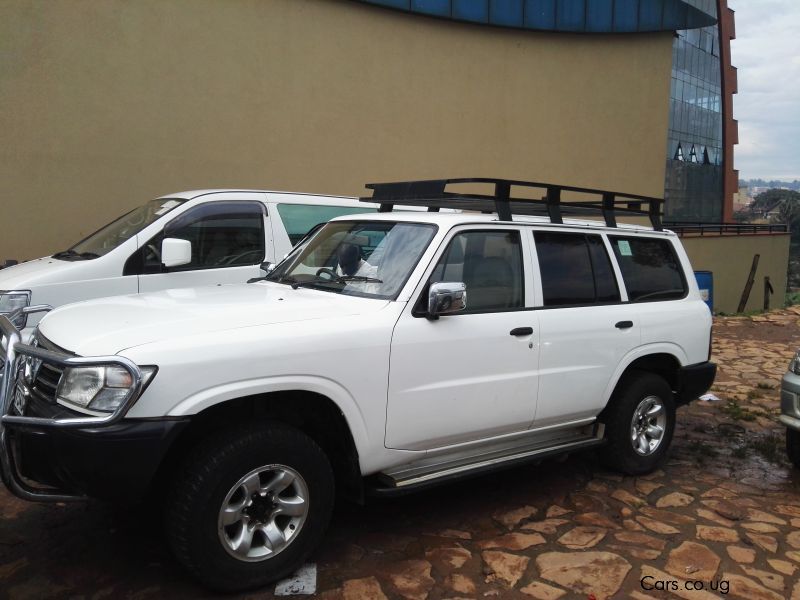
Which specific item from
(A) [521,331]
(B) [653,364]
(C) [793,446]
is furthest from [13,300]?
(C) [793,446]

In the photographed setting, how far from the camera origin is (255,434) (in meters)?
2.90

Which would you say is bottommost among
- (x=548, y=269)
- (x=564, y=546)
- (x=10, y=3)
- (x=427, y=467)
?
(x=564, y=546)

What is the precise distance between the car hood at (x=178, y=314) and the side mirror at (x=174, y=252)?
1.42 meters

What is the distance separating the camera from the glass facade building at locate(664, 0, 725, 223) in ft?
70.3

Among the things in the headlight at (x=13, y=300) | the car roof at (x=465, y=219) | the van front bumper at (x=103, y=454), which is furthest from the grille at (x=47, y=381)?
the headlight at (x=13, y=300)

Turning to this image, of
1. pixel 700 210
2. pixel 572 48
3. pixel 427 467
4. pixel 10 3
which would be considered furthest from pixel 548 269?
pixel 700 210

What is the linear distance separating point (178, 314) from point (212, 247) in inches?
117

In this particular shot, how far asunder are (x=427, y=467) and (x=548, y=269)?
58.7 inches

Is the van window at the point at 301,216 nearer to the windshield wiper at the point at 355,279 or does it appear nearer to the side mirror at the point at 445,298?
the windshield wiper at the point at 355,279

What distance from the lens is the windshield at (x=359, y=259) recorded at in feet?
11.8

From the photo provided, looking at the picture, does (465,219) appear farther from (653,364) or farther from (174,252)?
(174,252)

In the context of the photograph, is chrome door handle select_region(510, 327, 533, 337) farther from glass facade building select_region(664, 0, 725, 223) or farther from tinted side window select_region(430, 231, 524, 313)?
glass facade building select_region(664, 0, 725, 223)

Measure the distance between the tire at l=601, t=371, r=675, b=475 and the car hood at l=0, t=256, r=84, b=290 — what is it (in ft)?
14.0

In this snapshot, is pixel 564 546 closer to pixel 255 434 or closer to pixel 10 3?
pixel 255 434
